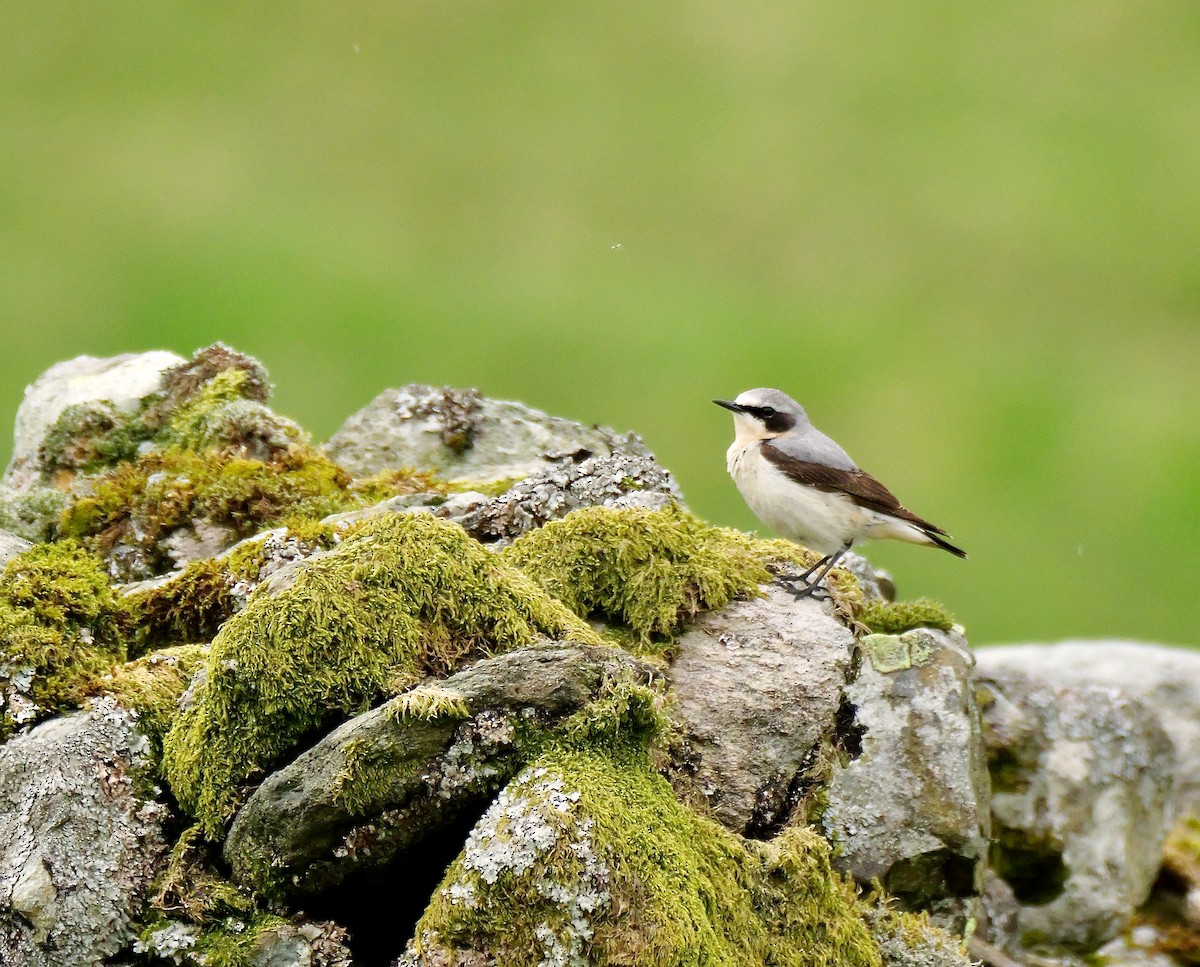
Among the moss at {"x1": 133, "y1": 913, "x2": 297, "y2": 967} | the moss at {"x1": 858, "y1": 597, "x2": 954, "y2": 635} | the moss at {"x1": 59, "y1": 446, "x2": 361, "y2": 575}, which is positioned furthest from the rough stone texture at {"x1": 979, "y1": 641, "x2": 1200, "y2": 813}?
the moss at {"x1": 133, "y1": 913, "x2": 297, "y2": 967}

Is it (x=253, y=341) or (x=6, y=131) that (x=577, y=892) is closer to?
(x=253, y=341)

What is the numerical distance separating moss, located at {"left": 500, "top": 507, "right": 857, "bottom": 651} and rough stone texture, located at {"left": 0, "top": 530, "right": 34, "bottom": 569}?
2572mm

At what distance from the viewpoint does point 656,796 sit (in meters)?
6.85

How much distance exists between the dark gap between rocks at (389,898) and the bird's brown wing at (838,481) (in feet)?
16.9

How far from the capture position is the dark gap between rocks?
6719mm

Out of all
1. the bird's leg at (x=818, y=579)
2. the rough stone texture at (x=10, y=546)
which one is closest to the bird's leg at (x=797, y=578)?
the bird's leg at (x=818, y=579)

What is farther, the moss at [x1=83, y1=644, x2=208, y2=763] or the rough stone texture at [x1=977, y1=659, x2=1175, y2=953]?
the rough stone texture at [x1=977, y1=659, x2=1175, y2=953]

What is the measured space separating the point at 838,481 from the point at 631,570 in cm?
332

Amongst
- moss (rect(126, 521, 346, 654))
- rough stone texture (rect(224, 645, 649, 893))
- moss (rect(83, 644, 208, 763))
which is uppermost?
moss (rect(126, 521, 346, 654))

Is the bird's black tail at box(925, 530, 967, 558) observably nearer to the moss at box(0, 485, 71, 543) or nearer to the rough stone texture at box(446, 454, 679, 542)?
the rough stone texture at box(446, 454, 679, 542)

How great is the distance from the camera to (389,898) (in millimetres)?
6852

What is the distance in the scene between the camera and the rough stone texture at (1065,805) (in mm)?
10031

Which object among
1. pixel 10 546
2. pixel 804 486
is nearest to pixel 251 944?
pixel 10 546

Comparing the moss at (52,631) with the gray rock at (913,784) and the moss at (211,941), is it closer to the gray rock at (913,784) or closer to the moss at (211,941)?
the moss at (211,941)
